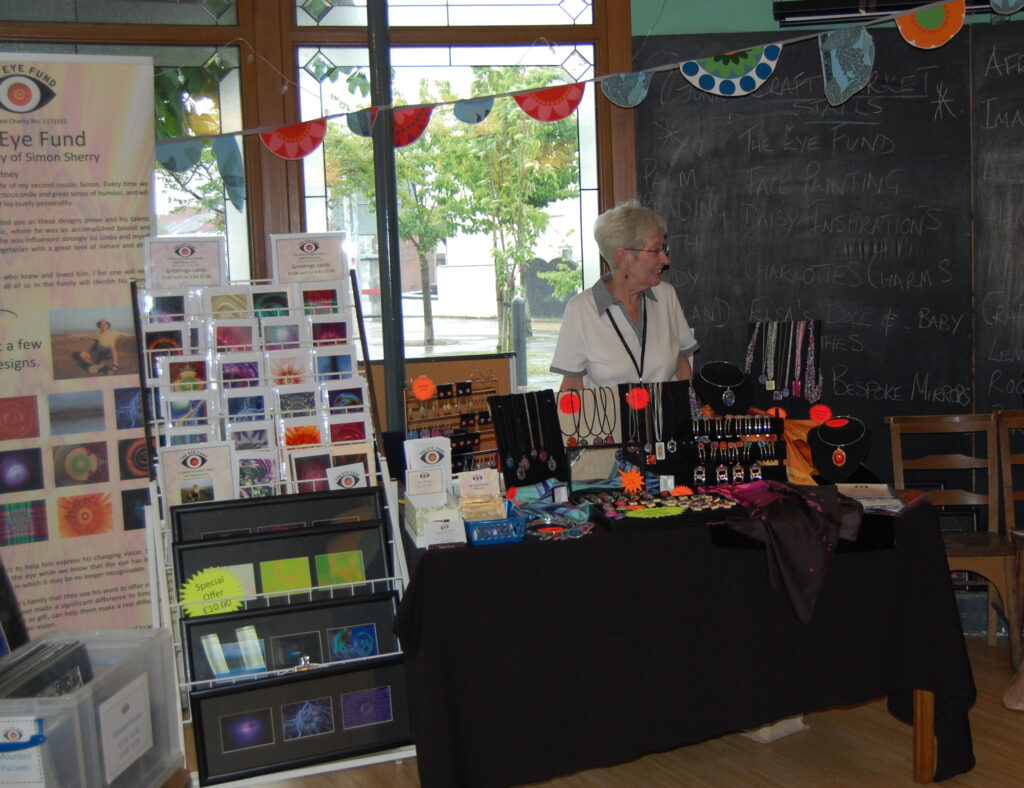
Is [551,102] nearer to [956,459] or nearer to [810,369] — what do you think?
[810,369]

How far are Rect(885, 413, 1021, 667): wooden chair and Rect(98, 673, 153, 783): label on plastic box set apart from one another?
8.59ft

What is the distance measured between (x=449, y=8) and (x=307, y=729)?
3.27 meters

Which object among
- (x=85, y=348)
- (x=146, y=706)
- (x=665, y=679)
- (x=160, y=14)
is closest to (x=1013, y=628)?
(x=665, y=679)

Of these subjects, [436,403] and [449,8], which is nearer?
[436,403]

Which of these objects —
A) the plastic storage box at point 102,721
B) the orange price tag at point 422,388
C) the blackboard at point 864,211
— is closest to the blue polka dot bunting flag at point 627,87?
the blackboard at point 864,211

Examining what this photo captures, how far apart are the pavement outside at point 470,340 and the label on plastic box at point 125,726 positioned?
2499 mm

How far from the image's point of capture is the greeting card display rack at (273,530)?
2.39m

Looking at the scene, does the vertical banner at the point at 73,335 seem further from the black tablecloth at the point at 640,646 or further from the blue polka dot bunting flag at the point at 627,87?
the blue polka dot bunting flag at the point at 627,87

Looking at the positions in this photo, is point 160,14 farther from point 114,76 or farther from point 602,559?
point 602,559

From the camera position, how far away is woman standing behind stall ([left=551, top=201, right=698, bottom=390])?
11.4ft

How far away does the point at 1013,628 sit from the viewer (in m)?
3.59

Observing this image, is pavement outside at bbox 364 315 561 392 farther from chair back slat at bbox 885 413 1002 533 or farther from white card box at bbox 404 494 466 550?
white card box at bbox 404 494 466 550

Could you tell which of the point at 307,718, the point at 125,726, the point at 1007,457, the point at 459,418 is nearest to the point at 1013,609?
the point at 1007,457

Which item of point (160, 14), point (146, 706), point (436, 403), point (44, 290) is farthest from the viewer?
point (160, 14)
